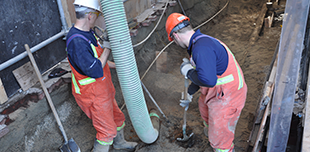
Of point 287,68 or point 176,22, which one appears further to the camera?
point 176,22

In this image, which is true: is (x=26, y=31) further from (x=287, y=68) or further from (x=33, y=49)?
(x=287, y=68)

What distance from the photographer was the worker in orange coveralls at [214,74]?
216cm

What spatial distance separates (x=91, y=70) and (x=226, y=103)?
1595 mm

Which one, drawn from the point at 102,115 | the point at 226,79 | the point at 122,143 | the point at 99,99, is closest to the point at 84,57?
the point at 99,99

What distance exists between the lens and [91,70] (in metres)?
2.26

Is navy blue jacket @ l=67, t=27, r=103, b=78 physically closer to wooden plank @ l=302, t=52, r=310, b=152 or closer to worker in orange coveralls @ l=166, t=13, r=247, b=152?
worker in orange coveralls @ l=166, t=13, r=247, b=152

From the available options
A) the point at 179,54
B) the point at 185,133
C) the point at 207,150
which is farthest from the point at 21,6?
the point at 179,54

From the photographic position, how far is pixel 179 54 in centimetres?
605

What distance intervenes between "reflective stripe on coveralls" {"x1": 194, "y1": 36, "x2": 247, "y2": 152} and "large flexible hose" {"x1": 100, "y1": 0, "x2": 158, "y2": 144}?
845 millimetres

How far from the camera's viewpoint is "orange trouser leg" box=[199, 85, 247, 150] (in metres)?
2.52

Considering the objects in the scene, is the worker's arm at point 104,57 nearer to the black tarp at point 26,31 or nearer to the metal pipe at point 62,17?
the black tarp at point 26,31

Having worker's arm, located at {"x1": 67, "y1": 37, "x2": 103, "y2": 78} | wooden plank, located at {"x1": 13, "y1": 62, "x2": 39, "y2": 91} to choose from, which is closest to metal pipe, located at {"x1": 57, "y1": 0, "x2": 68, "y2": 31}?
wooden plank, located at {"x1": 13, "y1": 62, "x2": 39, "y2": 91}

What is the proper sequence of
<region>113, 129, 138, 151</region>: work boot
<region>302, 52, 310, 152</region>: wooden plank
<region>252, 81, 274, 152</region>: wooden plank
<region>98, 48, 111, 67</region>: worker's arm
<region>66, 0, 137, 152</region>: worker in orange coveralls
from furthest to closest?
<region>113, 129, 138, 151</region>: work boot < <region>252, 81, 274, 152</region>: wooden plank < <region>98, 48, 111, 67</region>: worker's arm < <region>66, 0, 137, 152</region>: worker in orange coveralls < <region>302, 52, 310, 152</region>: wooden plank

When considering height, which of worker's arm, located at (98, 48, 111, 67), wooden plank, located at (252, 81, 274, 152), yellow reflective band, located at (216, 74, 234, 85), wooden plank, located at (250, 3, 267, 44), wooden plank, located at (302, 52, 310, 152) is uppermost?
worker's arm, located at (98, 48, 111, 67)
